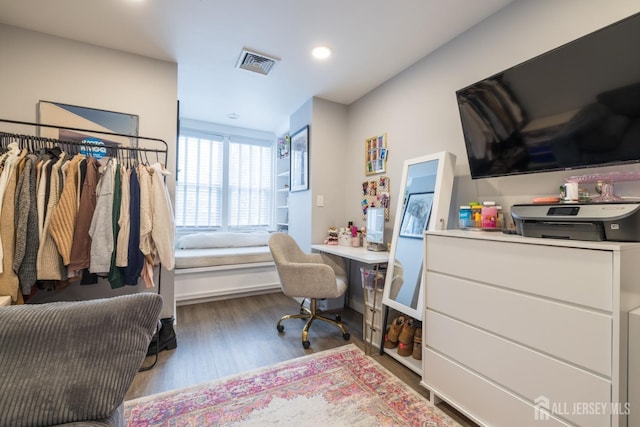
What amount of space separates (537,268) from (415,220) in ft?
3.32

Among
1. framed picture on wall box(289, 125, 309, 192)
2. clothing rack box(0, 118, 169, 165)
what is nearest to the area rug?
clothing rack box(0, 118, 169, 165)

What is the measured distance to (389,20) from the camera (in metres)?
1.83

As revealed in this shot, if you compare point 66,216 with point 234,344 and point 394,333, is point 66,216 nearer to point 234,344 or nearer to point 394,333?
point 234,344

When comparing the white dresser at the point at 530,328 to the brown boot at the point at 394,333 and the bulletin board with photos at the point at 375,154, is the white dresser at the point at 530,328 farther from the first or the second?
the bulletin board with photos at the point at 375,154

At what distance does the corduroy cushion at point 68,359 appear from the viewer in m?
0.75

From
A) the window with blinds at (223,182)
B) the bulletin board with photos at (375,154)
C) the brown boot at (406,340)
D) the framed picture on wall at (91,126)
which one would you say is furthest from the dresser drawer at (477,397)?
Answer: the window with blinds at (223,182)

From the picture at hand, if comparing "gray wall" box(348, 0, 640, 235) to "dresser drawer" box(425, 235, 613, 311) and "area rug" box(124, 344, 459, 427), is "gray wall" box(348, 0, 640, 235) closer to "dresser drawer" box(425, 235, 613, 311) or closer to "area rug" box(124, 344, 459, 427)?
"dresser drawer" box(425, 235, 613, 311)

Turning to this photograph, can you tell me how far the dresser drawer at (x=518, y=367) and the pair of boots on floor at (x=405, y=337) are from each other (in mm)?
379

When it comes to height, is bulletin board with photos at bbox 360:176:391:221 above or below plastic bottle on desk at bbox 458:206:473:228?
above

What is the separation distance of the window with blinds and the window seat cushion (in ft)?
2.56

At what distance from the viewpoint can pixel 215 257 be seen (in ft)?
10.8

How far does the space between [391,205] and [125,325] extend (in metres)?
2.26

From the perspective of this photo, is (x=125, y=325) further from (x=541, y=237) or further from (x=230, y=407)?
(x=541, y=237)

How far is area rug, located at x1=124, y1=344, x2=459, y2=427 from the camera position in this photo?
4.62 ft
